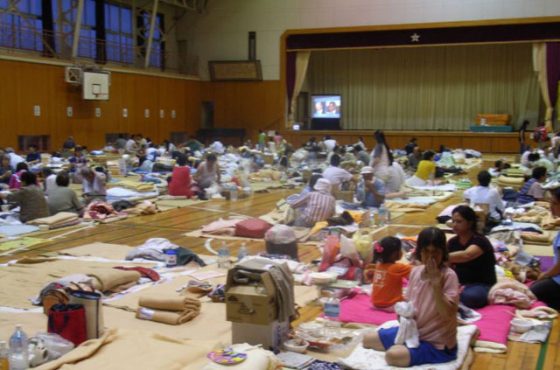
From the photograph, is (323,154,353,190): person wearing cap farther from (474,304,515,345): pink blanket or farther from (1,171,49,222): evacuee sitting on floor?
(474,304,515,345): pink blanket

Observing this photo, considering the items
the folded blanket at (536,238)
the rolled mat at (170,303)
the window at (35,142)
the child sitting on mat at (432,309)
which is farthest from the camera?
the window at (35,142)

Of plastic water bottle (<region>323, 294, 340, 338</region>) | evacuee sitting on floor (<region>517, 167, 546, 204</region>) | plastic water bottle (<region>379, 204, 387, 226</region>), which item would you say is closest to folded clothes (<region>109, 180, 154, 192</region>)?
plastic water bottle (<region>379, 204, 387, 226</region>)

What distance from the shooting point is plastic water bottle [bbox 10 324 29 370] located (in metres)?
4.57

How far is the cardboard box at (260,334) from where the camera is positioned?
4.98m

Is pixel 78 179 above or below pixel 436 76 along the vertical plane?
below

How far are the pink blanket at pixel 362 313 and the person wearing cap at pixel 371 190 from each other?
580 cm

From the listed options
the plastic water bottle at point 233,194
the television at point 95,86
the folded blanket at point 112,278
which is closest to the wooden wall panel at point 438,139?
the television at point 95,86

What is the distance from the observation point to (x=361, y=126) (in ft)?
110

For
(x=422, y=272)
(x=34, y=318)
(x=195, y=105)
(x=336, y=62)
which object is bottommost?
(x=34, y=318)

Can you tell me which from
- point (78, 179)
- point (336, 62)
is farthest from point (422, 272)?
point (336, 62)

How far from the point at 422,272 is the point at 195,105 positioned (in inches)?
1118

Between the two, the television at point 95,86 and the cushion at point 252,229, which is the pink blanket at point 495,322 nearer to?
the cushion at point 252,229

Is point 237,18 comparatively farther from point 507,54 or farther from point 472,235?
point 472,235

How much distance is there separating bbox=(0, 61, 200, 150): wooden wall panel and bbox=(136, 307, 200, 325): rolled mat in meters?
17.8
